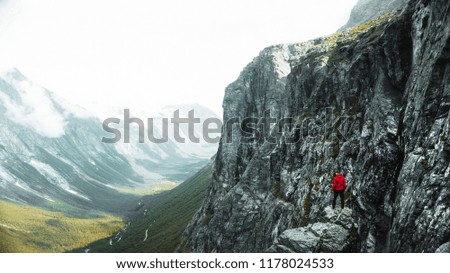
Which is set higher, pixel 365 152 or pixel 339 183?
pixel 365 152

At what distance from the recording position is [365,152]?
189 ft

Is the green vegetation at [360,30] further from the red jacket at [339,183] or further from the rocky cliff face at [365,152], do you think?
the red jacket at [339,183]

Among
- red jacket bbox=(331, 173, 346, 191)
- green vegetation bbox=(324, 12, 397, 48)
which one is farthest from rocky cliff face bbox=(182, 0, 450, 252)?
red jacket bbox=(331, 173, 346, 191)

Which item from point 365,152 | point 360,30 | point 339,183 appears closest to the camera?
point 339,183

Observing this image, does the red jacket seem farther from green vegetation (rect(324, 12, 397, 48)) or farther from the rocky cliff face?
green vegetation (rect(324, 12, 397, 48))

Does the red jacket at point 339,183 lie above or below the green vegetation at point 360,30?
below

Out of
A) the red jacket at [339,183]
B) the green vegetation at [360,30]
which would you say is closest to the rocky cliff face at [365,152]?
the green vegetation at [360,30]

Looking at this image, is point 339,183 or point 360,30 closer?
point 339,183

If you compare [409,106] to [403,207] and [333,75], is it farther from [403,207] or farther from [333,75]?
[333,75]

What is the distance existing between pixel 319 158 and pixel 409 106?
3215 cm

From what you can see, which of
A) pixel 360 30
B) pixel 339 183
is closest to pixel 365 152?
pixel 339 183

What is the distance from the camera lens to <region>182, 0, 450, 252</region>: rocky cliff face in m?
37.3

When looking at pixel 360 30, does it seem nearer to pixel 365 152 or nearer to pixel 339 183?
pixel 365 152

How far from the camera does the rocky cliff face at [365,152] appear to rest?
37281 mm
